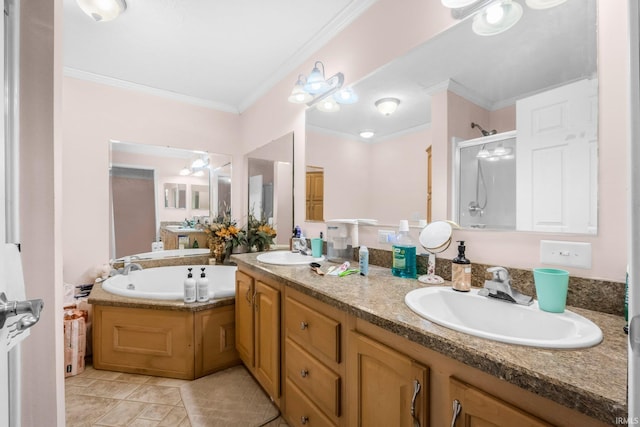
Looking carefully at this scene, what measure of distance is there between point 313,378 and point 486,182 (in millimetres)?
1126

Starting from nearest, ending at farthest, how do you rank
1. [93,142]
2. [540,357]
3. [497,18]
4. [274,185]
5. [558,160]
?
[540,357] → [558,160] → [497,18] → [93,142] → [274,185]

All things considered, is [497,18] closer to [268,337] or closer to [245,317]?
[268,337]

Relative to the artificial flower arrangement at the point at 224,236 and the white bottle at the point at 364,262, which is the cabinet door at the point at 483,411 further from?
the artificial flower arrangement at the point at 224,236

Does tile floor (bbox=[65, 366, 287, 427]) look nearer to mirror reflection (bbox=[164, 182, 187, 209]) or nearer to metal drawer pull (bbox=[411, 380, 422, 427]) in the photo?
metal drawer pull (bbox=[411, 380, 422, 427])

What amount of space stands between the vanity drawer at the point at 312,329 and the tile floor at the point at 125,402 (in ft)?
2.31

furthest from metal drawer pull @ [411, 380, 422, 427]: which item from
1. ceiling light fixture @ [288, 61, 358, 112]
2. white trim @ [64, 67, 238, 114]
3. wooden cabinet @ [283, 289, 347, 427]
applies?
white trim @ [64, 67, 238, 114]

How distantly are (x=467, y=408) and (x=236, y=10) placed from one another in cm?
227

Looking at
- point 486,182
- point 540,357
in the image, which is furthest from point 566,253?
point 540,357

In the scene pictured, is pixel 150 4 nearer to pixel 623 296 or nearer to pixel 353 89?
pixel 353 89

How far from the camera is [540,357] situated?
600 mm

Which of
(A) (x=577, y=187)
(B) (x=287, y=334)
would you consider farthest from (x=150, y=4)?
(A) (x=577, y=187)

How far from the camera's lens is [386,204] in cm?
165

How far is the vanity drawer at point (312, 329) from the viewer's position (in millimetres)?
1065

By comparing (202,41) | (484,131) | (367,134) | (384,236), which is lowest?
(384,236)
